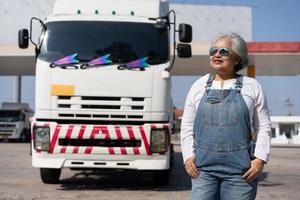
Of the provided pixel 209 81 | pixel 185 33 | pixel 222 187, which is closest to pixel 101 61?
pixel 185 33

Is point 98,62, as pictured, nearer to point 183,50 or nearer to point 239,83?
point 183,50

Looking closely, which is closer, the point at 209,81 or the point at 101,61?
the point at 209,81

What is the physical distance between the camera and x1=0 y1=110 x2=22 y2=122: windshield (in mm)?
34281

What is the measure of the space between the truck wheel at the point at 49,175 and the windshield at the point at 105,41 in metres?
2.18

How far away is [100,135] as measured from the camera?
30.5 feet

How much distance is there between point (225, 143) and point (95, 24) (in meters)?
6.57

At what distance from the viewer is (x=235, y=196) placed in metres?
3.74

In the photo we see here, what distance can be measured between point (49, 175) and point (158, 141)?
7.88 ft

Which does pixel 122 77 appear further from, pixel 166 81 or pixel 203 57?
pixel 203 57

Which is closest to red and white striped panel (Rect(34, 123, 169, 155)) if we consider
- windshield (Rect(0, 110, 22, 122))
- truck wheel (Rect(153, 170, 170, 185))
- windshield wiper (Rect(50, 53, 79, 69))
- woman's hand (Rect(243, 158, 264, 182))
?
windshield wiper (Rect(50, 53, 79, 69))

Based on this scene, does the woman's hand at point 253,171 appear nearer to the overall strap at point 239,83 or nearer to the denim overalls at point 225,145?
the denim overalls at point 225,145

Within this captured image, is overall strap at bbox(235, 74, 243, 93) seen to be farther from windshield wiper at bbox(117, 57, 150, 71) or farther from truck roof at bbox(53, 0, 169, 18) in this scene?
truck roof at bbox(53, 0, 169, 18)

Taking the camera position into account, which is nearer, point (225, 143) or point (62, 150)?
point (225, 143)

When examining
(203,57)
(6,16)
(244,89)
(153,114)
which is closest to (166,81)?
(153,114)
